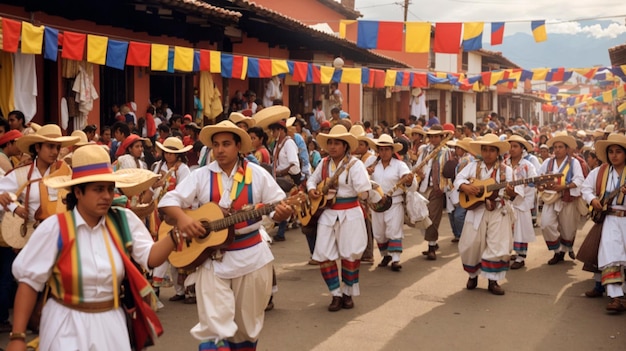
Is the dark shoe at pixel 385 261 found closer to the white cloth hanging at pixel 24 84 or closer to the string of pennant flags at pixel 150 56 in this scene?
the string of pennant flags at pixel 150 56

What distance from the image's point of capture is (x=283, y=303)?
Result: 7941mm

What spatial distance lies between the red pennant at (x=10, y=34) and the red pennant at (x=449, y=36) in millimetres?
11559

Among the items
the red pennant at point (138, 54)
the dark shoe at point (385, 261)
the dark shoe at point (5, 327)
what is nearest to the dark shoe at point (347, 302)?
the dark shoe at point (385, 261)

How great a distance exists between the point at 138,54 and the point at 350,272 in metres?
5.44

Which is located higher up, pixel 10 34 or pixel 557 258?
pixel 10 34

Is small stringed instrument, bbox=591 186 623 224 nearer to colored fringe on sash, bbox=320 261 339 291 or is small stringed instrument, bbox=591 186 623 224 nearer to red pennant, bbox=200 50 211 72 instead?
colored fringe on sash, bbox=320 261 339 291

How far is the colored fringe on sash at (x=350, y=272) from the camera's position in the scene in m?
7.71

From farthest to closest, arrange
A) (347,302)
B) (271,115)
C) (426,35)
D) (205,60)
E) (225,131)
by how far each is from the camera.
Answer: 1. (426,35)
2. (205,60)
3. (271,115)
4. (347,302)
5. (225,131)

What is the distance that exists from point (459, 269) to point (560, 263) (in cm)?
163

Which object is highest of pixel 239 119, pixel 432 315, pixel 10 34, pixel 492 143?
pixel 10 34

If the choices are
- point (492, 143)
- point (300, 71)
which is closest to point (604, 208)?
point (492, 143)

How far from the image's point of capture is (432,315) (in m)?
7.45

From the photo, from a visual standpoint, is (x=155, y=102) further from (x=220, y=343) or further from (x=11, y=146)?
(x=220, y=343)

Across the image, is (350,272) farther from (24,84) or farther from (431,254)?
(24,84)
